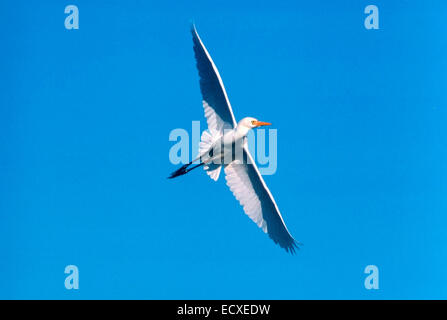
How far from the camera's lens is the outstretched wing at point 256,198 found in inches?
555

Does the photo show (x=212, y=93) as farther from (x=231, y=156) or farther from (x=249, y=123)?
(x=231, y=156)

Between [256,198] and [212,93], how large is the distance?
97.8 inches

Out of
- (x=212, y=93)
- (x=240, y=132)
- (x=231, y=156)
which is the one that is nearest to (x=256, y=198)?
(x=231, y=156)

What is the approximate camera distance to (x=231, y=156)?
14.1m

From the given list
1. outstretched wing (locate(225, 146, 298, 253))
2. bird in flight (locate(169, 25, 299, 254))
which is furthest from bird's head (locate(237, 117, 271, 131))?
outstretched wing (locate(225, 146, 298, 253))

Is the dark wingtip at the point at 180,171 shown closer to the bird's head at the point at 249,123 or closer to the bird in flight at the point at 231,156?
the bird in flight at the point at 231,156

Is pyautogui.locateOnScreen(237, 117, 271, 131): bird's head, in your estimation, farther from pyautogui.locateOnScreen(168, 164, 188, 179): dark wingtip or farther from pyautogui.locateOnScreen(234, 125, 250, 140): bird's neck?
pyautogui.locateOnScreen(168, 164, 188, 179): dark wingtip

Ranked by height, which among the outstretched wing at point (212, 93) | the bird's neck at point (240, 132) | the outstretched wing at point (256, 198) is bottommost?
the outstretched wing at point (256, 198)

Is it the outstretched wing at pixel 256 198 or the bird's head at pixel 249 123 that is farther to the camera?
the outstretched wing at pixel 256 198

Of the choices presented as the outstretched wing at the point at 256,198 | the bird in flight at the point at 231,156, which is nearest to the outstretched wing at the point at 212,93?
the bird in flight at the point at 231,156
